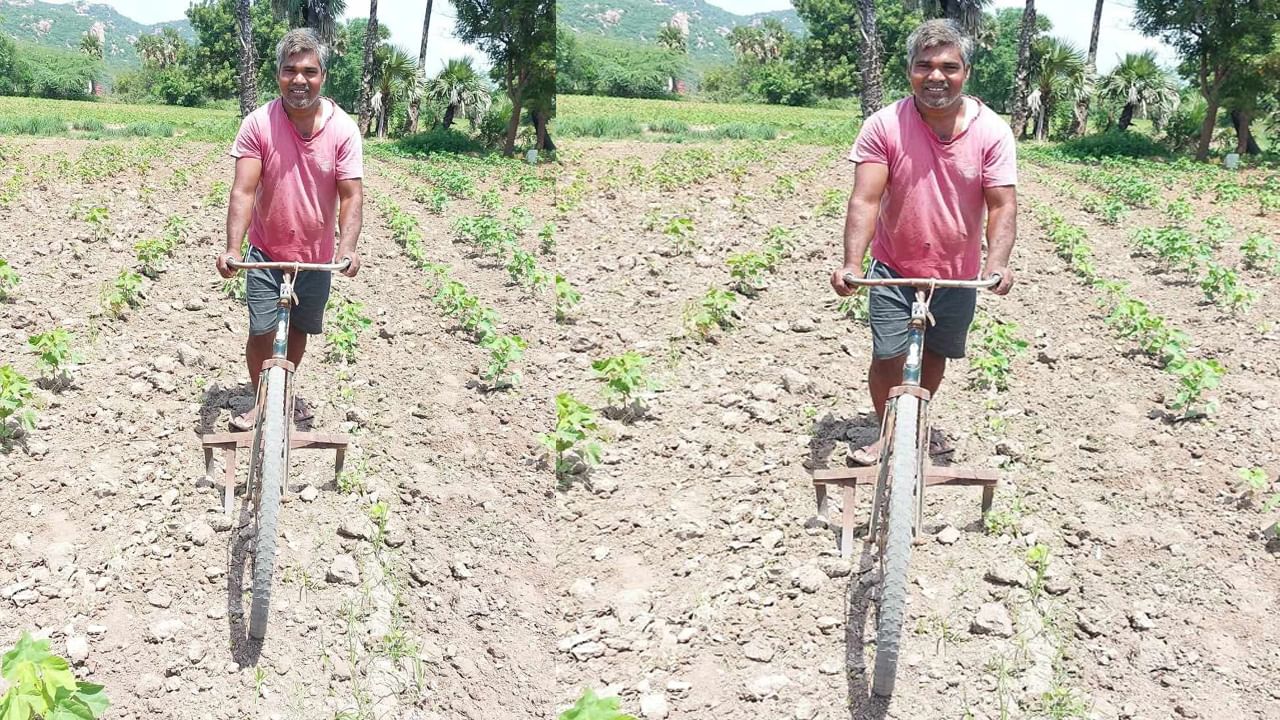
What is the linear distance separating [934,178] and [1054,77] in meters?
29.4

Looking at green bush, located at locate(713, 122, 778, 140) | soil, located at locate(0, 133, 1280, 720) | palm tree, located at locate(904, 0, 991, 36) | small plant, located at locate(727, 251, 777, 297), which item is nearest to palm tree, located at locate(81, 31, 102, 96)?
green bush, located at locate(713, 122, 778, 140)

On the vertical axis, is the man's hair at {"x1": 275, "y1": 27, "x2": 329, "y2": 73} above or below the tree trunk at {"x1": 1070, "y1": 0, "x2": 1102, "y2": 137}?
below

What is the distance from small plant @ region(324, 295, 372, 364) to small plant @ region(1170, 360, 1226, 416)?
4.46 m

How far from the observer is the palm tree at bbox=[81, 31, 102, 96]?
2243 centimetres

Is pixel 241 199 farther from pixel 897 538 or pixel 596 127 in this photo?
pixel 596 127

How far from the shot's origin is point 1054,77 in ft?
98.4

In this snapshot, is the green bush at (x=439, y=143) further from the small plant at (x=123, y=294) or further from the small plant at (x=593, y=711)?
the small plant at (x=593, y=711)

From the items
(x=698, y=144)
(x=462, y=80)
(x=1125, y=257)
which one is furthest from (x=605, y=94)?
(x=1125, y=257)

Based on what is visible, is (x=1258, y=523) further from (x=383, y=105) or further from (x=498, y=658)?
(x=383, y=105)

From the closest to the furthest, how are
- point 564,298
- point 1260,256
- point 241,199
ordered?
point 241,199 < point 564,298 < point 1260,256

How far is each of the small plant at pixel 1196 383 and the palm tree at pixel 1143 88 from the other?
84.6 ft

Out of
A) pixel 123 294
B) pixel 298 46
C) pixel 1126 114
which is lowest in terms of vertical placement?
pixel 123 294

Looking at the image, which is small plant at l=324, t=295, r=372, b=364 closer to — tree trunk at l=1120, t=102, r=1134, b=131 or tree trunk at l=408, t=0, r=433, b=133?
tree trunk at l=408, t=0, r=433, b=133

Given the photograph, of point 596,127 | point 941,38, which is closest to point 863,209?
point 941,38
